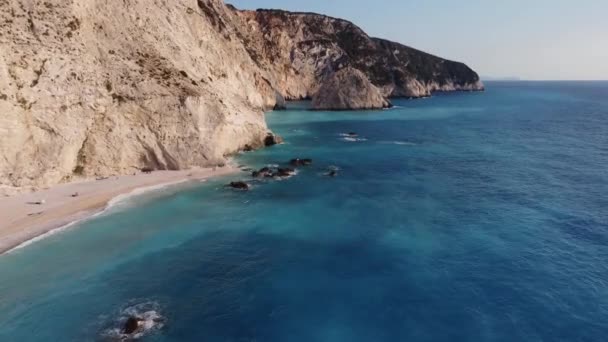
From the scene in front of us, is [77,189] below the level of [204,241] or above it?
above

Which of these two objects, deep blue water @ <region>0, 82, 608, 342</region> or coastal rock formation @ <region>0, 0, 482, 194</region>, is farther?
coastal rock formation @ <region>0, 0, 482, 194</region>

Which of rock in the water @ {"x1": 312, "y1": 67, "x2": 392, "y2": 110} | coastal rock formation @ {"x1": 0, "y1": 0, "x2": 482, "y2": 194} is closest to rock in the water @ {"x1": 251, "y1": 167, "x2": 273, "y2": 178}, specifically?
coastal rock formation @ {"x1": 0, "y1": 0, "x2": 482, "y2": 194}

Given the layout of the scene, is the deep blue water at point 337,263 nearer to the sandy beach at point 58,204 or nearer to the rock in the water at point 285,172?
the rock in the water at point 285,172

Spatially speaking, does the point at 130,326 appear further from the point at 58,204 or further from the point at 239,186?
the point at 239,186

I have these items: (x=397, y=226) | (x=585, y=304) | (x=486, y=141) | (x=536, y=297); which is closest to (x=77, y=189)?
(x=397, y=226)

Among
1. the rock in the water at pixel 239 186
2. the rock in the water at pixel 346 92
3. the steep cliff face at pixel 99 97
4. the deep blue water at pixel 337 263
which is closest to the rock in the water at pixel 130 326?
the deep blue water at pixel 337 263

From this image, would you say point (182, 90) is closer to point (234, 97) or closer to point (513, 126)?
point (234, 97)

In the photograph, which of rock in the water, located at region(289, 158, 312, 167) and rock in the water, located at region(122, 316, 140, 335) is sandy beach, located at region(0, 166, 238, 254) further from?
rock in the water, located at region(289, 158, 312, 167)
